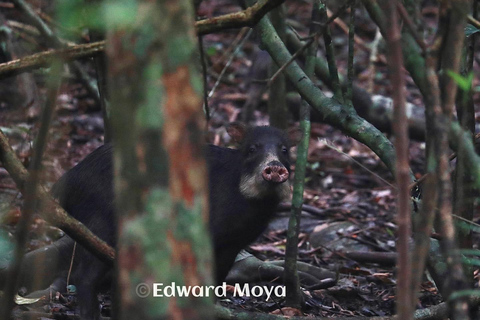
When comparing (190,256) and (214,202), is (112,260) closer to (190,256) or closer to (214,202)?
(190,256)

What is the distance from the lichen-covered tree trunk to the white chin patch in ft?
11.5

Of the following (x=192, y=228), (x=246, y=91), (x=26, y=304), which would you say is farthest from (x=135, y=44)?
(x=246, y=91)

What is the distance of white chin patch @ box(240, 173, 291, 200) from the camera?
5473mm

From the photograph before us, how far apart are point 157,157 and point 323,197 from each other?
646cm

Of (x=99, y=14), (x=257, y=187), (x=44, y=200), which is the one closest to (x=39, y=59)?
(x=44, y=200)

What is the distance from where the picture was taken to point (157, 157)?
6.25ft

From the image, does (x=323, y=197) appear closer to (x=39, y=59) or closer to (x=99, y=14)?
(x=39, y=59)

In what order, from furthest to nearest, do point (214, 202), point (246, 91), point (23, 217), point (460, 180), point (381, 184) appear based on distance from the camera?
1. point (246, 91)
2. point (381, 184)
3. point (214, 202)
4. point (460, 180)
5. point (23, 217)

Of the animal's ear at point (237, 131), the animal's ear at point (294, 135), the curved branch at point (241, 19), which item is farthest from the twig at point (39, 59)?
the animal's ear at point (294, 135)

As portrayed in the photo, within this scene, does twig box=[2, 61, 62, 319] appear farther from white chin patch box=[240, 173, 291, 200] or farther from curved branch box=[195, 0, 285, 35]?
white chin patch box=[240, 173, 291, 200]

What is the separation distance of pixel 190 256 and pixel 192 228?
0.07m

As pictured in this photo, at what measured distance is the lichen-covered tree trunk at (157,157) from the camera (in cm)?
190

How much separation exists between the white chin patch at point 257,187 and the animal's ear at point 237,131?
51cm

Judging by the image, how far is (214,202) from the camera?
5613mm
